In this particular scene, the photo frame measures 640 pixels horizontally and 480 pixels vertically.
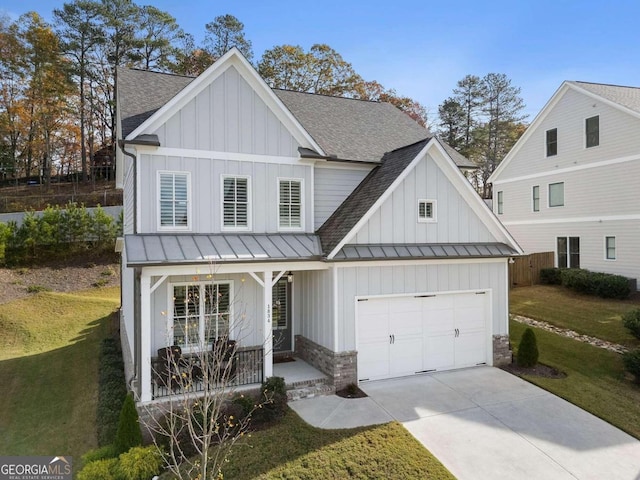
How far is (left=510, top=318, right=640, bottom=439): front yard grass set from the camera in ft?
29.7

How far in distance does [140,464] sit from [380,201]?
25.5ft

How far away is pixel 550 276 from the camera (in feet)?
68.5

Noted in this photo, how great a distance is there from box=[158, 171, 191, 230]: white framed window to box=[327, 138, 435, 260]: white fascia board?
3.87m

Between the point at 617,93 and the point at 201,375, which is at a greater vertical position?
the point at 617,93

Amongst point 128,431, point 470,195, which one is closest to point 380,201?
point 470,195

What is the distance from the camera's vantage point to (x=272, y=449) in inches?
296

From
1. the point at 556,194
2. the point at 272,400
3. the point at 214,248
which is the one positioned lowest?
the point at 272,400

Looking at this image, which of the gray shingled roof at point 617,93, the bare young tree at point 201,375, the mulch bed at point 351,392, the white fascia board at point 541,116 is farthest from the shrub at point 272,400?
the white fascia board at point 541,116

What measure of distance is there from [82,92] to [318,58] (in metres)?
20.5

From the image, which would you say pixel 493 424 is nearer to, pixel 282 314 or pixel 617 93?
pixel 282 314

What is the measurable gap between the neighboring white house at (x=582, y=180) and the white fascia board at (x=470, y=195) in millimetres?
10276

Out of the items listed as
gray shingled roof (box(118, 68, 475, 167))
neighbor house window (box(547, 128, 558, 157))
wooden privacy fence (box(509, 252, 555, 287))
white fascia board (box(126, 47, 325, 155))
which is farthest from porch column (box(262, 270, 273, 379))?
neighbor house window (box(547, 128, 558, 157))

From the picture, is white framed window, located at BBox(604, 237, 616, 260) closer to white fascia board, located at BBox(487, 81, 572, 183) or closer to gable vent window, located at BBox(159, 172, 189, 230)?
white fascia board, located at BBox(487, 81, 572, 183)

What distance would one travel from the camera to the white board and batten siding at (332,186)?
41.3ft
